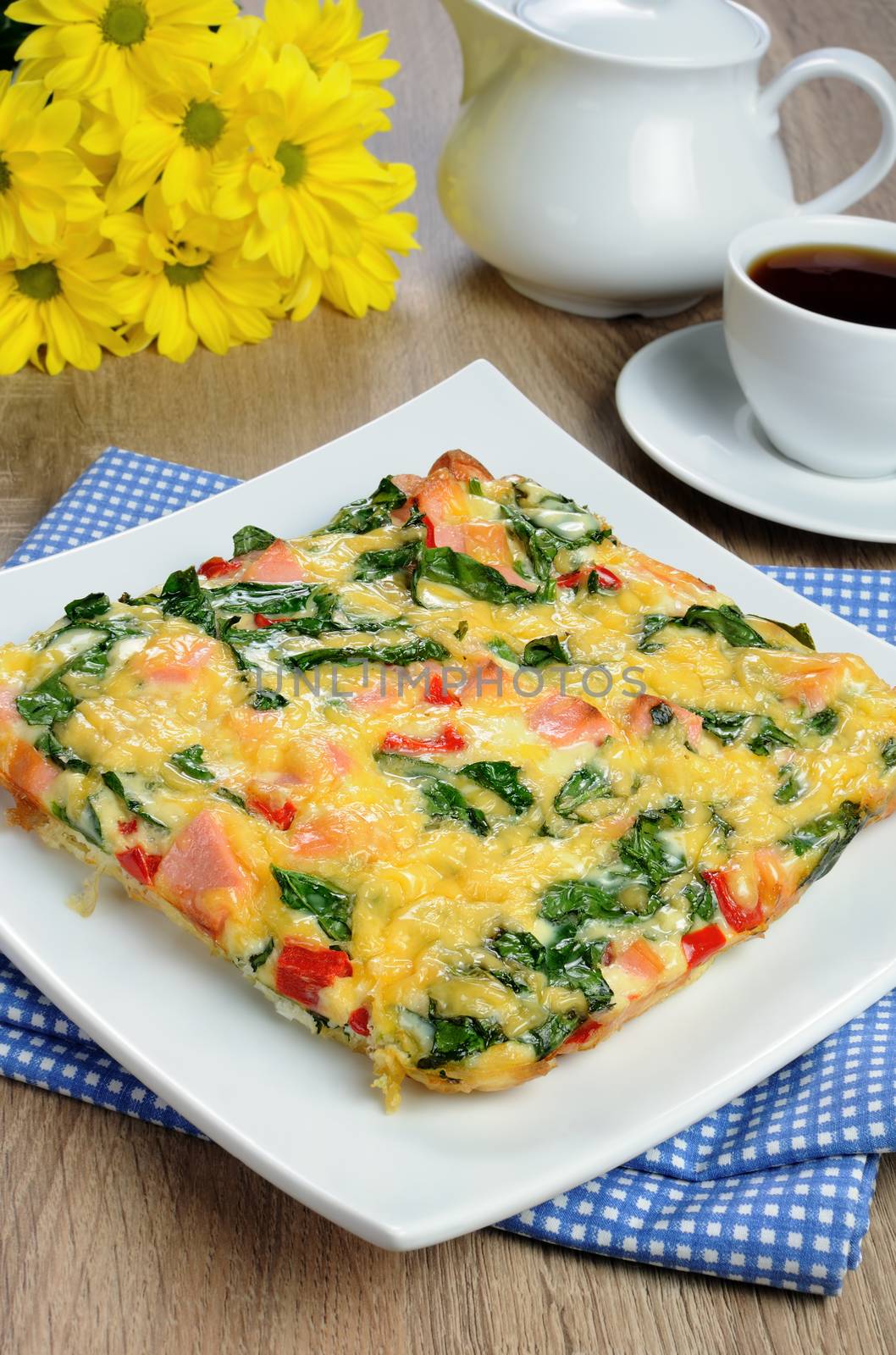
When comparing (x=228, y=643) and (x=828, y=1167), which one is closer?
(x=828, y=1167)

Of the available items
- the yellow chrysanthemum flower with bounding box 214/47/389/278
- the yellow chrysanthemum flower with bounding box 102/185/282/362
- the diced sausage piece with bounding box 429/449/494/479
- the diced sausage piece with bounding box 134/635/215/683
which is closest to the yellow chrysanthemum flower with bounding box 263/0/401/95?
the yellow chrysanthemum flower with bounding box 214/47/389/278

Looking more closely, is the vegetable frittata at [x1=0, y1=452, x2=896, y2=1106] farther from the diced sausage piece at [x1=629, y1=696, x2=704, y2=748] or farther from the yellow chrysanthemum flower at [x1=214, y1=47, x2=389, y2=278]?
the yellow chrysanthemum flower at [x1=214, y1=47, x2=389, y2=278]

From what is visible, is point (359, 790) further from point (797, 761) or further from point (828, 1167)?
point (828, 1167)

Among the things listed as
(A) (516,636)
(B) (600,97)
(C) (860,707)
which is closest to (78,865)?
(A) (516,636)

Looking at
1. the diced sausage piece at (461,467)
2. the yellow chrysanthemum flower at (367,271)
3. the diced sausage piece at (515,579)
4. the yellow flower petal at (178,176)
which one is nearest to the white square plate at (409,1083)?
the diced sausage piece at (515,579)

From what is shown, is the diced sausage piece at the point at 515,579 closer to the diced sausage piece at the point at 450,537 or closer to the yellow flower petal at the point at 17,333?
the diced sausage piece at the point at 450,537

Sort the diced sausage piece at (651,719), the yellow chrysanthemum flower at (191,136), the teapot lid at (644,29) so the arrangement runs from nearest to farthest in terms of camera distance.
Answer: the diced sausage piece at (651,719) → the yellow chrysanthemum flower at (191,136) → the teapot lid at (644,29)

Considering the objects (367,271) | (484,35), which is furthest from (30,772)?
(484,35)
